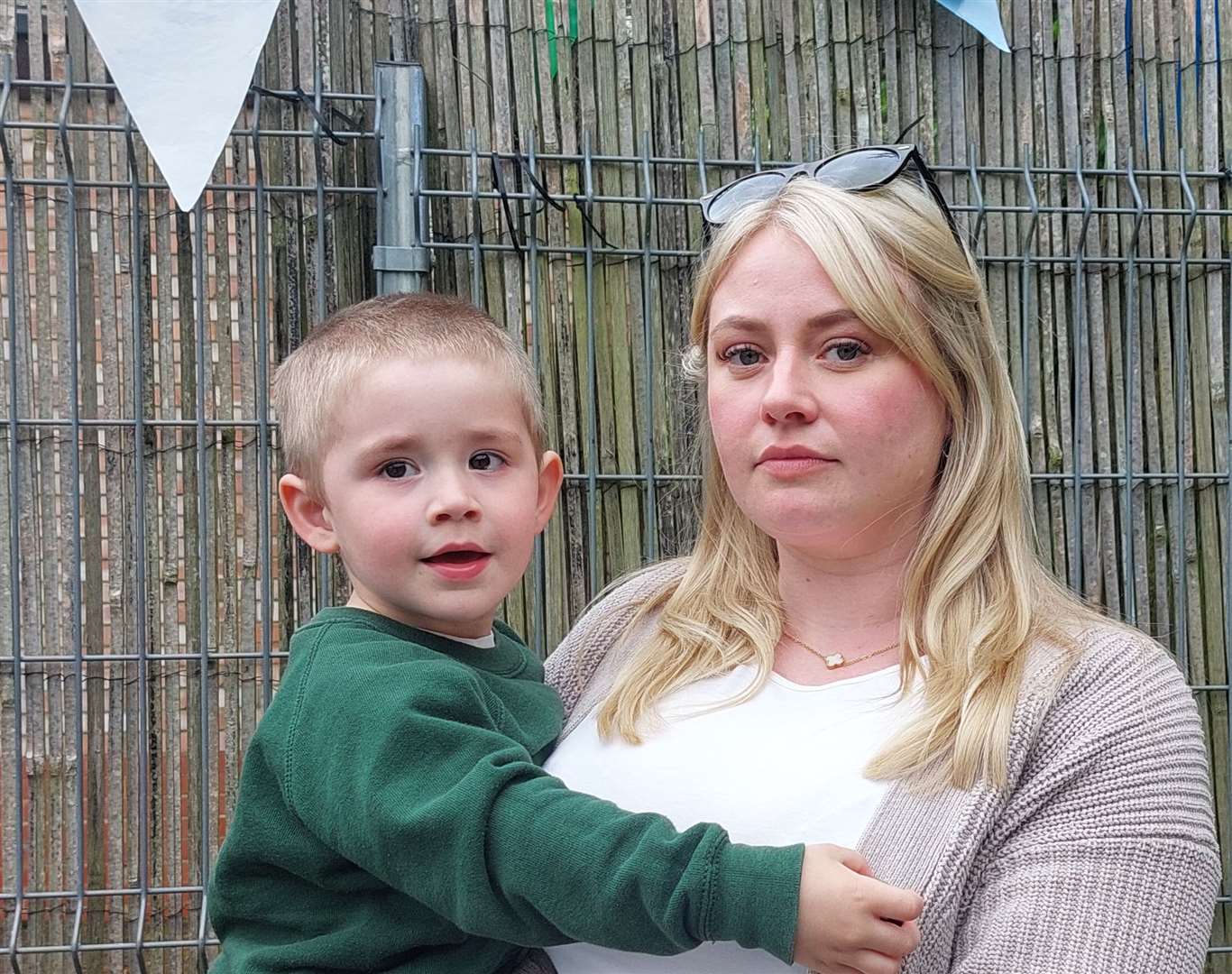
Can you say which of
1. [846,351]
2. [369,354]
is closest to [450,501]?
[369,354]

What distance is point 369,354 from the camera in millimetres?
1746

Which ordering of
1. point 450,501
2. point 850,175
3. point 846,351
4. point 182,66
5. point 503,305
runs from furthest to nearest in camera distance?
point 503,305
point 182,66
point 850,175
point 846,351
point 450,501

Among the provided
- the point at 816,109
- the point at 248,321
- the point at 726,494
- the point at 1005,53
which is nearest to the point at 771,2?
the point at 816,109

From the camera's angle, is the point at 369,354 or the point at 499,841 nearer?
the point at 499,841

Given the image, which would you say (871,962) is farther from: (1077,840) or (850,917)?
(1077,840)

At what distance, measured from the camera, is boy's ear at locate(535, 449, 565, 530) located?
1.95 metres

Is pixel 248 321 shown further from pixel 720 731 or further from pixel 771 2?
pixel 720 731

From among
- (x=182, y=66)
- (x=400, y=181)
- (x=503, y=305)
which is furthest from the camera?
(x=503, y=305)

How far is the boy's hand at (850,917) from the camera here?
136cm

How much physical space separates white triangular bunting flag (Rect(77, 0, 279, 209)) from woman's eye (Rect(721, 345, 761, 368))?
1.95 metres

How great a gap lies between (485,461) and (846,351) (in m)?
0.52

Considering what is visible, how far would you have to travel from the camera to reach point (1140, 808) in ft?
4.93

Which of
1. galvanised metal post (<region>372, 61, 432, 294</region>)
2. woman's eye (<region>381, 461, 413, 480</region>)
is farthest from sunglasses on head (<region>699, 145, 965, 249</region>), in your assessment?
galvanised metal post (<region>372, 61, 432, 294</region>)

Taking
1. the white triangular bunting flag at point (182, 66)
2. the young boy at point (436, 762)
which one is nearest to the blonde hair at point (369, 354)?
the young boy at point (436, 762)
